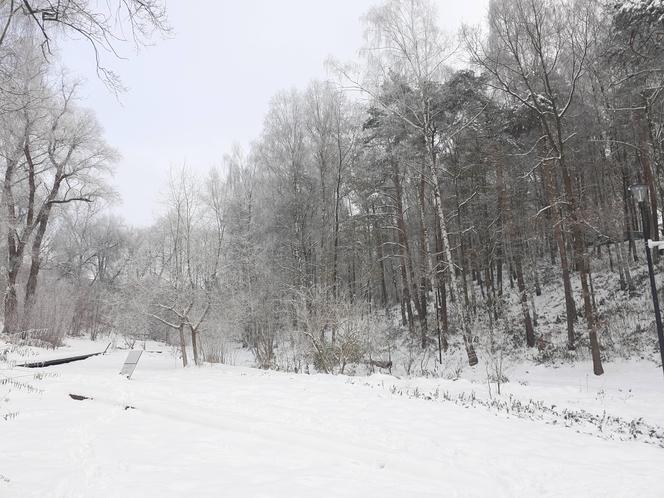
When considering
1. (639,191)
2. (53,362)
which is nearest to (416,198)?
(639,191)

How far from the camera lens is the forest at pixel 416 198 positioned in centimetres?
1304

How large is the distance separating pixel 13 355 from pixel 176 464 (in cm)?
1330

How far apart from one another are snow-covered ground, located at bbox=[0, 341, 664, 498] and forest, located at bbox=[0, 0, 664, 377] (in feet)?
17.2

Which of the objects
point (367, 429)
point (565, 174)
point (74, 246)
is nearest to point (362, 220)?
point (565, 174)

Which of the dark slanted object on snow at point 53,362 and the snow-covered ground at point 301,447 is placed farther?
the dark slanted object on snow at point 53,362

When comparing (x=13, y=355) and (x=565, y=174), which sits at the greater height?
(x=565, y=174)

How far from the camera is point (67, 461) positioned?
13.7ft

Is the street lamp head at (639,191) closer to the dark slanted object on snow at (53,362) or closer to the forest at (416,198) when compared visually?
the forest at (416,198)

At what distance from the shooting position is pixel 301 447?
5.09 m

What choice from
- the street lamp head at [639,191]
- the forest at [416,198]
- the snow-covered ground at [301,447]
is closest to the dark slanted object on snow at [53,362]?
the forest at [416,198]

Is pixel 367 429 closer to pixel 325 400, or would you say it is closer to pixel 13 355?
pixel 325 400

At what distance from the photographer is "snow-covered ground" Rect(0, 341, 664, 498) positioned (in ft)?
12.8

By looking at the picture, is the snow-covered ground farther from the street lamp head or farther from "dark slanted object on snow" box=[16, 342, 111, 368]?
"dark slanted object on snow" box=[16, 342, 111, 368]

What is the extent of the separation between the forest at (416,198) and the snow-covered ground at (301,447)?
206 inches
